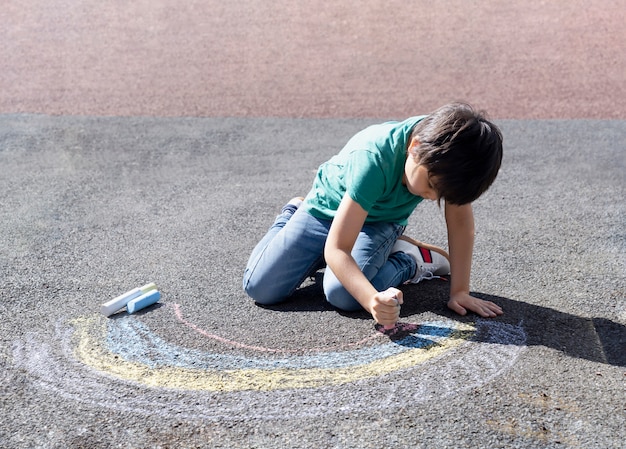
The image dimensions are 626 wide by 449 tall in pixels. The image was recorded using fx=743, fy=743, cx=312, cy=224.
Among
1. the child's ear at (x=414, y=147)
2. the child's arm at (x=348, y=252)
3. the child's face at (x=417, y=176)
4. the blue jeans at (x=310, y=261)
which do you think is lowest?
the blue jeans at (x=310, y=261)

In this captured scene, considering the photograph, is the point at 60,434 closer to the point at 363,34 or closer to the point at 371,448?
the point at 371,448

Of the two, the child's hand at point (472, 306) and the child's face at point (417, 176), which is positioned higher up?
the child's face at point (417, 176)

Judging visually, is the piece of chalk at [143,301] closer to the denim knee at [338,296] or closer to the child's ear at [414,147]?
the denim knee at [338,296]

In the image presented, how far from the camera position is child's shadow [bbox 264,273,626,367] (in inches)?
113

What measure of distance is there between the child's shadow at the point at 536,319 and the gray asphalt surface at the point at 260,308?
11 mm

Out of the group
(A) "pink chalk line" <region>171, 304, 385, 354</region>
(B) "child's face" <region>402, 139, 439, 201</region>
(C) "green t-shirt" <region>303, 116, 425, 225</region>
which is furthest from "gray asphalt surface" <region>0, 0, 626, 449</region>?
(B) "child's face" <region>402, 139, 439, 201</region>

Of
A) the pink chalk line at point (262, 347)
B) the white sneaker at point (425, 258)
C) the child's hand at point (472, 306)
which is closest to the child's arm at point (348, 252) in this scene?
the pink chalk line at point (262, 347)

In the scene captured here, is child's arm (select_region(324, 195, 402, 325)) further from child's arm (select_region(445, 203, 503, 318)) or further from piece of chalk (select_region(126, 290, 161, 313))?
piece of chalk (select_region(126, 290, 161, 313))

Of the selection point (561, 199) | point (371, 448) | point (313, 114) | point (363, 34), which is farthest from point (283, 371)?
point (363, 34)

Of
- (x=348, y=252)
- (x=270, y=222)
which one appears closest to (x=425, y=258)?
(x=348, y=252)

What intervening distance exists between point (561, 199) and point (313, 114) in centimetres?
287

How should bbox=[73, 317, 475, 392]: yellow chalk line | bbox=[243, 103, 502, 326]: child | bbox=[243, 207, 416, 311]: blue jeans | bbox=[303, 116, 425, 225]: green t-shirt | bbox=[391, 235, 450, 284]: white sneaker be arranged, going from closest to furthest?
1. bbox=[73, 317, 475, 392]: yellow chalk line
2. bbox=[243, 103, 502, 326]: child
3. bbox=[303, 116, 425, 225]: green t-shirt
4. bbox=[243, 207, 416, 311]: blue jeans
5. bbox=[391, 235, 450, 284]: white sneaker

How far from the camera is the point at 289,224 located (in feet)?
11.6

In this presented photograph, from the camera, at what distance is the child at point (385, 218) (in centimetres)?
274
